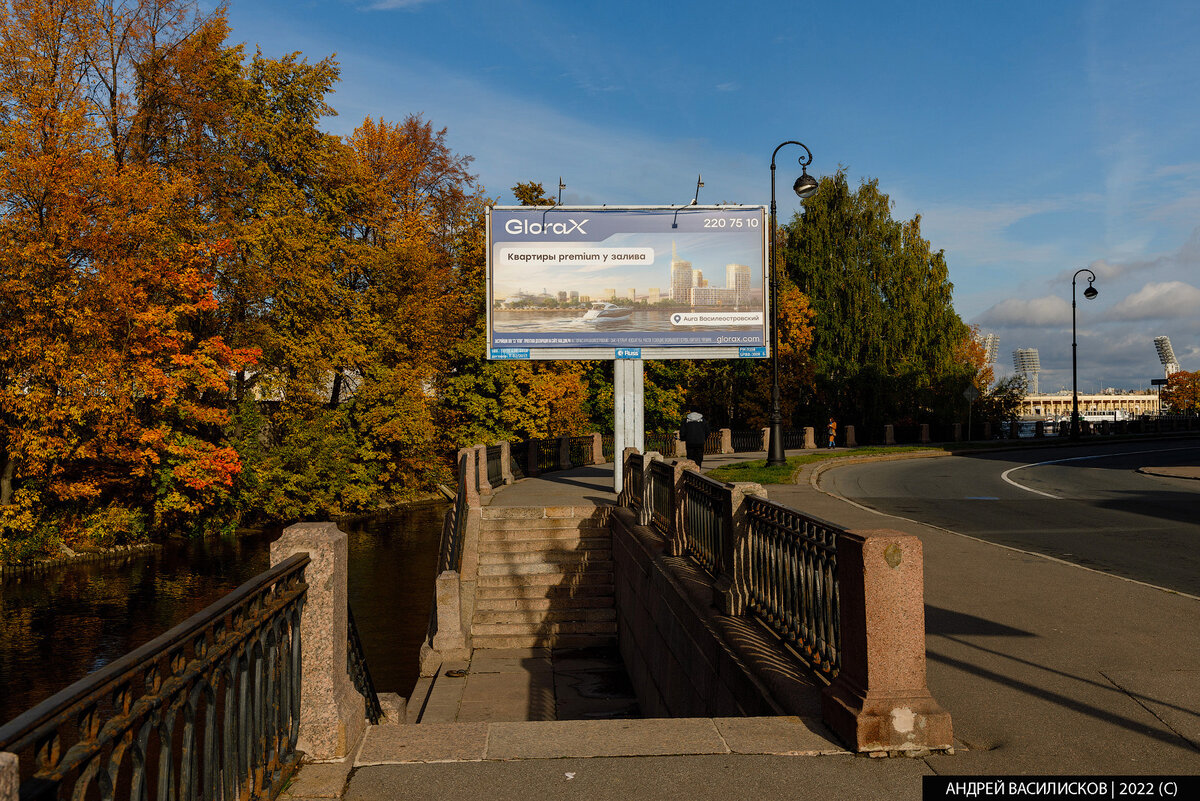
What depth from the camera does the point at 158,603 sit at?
22.1 m

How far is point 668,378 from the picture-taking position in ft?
148

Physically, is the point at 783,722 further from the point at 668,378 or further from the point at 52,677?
the point at 668,378

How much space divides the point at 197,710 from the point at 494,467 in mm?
17707

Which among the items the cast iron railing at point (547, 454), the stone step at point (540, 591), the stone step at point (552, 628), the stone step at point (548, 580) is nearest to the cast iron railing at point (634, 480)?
the stone step at point (548, 580)

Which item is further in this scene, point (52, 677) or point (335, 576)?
point (52, 677)

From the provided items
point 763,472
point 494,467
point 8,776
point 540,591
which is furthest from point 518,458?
point 8,776

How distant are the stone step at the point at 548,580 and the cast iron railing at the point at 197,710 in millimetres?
11650

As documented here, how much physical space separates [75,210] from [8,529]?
9.60 meters

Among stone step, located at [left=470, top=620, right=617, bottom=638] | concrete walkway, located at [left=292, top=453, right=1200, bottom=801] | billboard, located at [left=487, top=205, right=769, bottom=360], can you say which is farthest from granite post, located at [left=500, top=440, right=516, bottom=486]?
concrete walkway, located at [left=292, top=453, right=1200, bottom=801]

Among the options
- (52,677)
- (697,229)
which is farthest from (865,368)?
(52,677)

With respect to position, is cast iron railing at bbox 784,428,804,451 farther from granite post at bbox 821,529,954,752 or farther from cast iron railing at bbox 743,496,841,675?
granite post at bbox 821,529,954,752

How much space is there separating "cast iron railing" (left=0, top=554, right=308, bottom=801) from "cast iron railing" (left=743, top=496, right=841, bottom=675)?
3087 millimetres

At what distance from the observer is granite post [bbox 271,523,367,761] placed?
4477 mm

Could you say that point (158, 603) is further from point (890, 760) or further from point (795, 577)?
point (890, 760)
